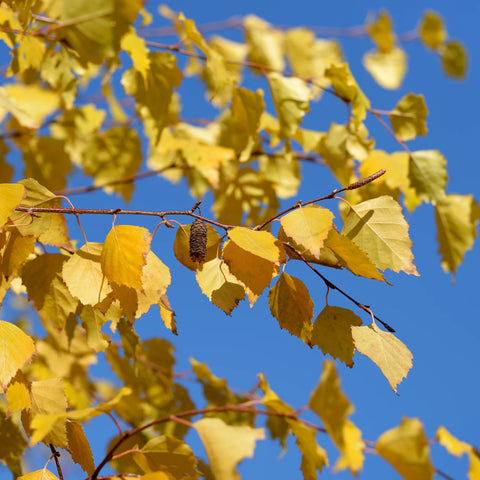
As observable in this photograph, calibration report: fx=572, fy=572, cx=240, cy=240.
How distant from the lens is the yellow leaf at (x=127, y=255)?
0.62 m

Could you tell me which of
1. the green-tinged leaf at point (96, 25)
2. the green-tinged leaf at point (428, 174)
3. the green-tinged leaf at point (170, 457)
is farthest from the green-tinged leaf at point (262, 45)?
the green-tinged leaf at point (170, 457)

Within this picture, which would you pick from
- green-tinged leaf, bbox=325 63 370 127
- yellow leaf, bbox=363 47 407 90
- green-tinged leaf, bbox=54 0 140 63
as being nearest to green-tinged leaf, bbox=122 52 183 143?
green-tinged leaf, bbox=325 63 370 127

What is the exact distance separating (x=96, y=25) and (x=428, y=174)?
2.49 ft

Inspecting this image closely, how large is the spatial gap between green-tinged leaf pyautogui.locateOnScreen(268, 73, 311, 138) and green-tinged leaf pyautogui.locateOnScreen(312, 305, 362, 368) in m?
0.60

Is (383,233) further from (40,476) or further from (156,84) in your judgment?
(156,84)

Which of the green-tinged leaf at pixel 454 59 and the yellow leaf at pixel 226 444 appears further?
the green-tinged leaf at pixel 454 59

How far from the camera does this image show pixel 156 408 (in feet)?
4.75

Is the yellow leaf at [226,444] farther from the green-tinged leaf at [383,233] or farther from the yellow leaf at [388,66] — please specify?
the yellow leaf at [388,66]

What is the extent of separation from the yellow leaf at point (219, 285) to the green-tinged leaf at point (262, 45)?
0.99 metres

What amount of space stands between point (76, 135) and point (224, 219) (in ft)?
1.98

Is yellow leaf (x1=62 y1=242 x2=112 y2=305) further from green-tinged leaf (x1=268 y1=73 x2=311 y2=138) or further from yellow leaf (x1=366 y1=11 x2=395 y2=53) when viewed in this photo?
yellow leaf (x1=366 y1=11 x2=395 y2=53)

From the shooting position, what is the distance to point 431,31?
1.95 m

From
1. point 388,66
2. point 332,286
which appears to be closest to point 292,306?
point 332,286

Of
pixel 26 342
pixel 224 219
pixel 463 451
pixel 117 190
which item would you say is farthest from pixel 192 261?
pixel 117 190
